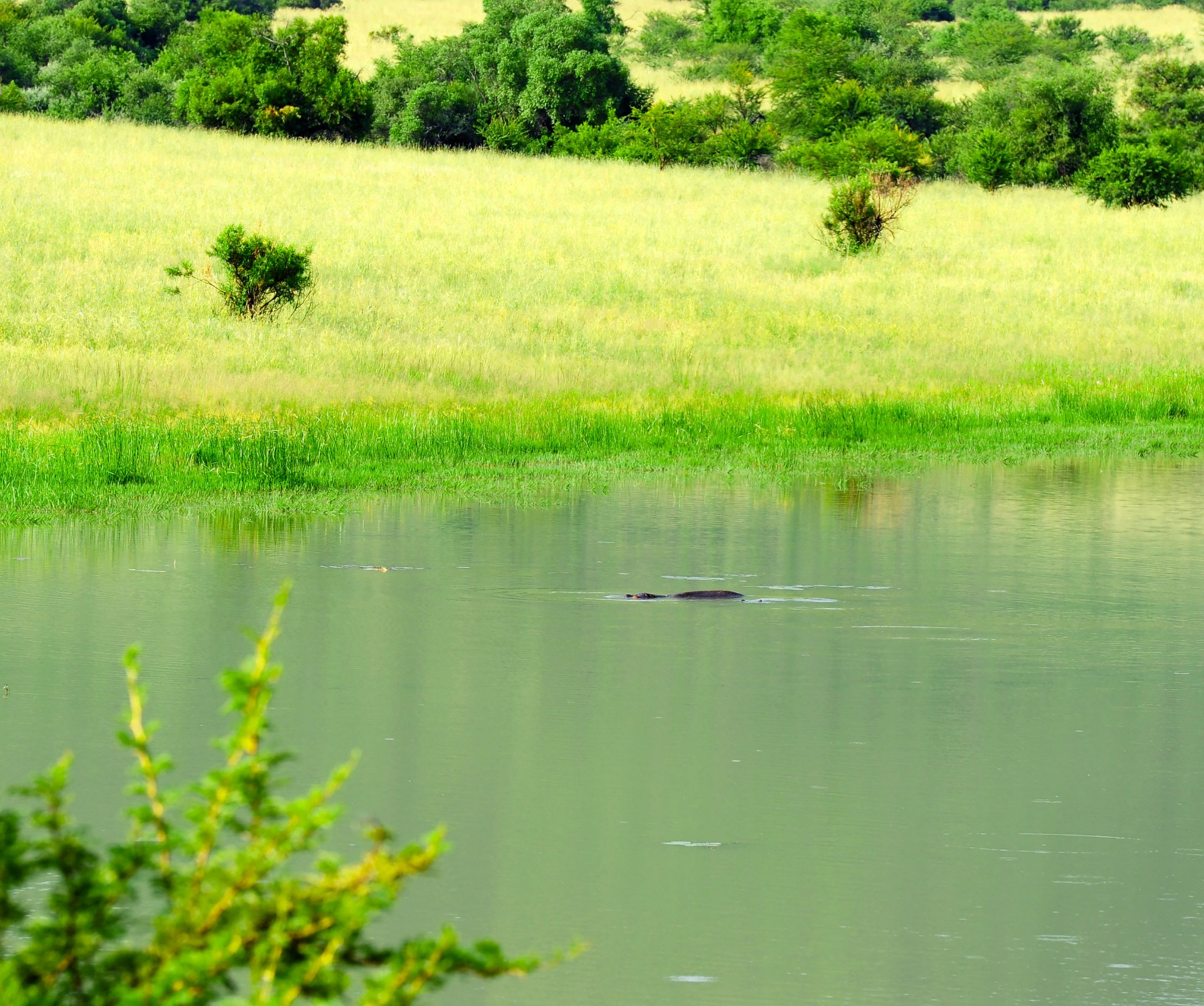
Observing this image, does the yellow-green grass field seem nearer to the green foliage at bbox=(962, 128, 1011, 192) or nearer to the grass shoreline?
the grass shoreline

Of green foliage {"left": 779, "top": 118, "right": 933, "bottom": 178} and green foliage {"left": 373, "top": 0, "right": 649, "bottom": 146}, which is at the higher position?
green foliage {"left": 373, "top": 0, "right": 649, "bottom": 146}

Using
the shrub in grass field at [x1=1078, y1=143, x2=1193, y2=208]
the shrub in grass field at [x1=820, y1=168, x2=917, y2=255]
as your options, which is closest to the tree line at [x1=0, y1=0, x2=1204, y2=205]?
the shrub in grass field at [x1=1078, y1=143, x2=1193, y2=208]

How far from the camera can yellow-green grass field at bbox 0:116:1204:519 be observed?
18.3 metres

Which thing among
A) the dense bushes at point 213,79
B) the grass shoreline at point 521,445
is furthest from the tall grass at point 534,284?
the dense bushes at point 213,79

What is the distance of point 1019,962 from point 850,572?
6.70 m

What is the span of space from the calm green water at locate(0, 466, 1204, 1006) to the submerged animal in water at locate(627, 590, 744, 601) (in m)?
0.17

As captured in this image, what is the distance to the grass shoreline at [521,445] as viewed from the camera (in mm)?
15469

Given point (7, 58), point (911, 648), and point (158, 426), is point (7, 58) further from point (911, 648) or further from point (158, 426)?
point (911, 648)

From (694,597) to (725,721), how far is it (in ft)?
9.95

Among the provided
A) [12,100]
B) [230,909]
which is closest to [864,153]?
[12,100]

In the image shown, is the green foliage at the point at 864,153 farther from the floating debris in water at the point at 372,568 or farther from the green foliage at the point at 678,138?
the floating debris in water at the point at 372,568

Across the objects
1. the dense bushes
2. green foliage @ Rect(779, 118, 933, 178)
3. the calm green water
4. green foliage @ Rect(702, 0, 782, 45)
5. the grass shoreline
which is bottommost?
the calm green water

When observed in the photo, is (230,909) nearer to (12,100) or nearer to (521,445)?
(521,445)

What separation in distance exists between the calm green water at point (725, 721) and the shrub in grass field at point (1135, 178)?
3505 cm
